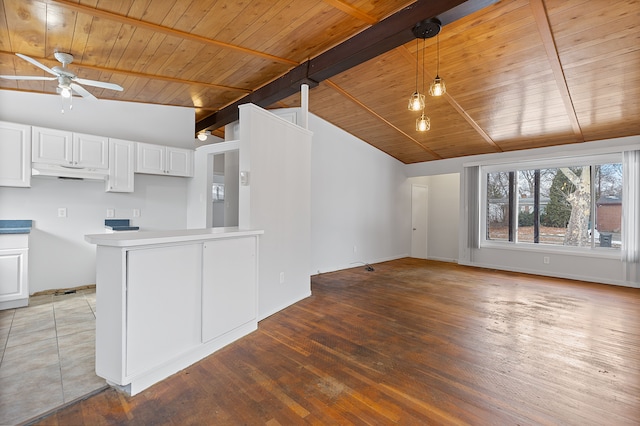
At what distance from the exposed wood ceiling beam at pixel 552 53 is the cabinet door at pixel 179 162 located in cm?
511

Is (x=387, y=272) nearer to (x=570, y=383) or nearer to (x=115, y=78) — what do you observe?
(x=570, y=383)

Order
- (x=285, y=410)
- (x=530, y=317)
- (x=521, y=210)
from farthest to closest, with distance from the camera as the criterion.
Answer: (x=521, y=210)
(x=530, y=317)
(x=285, y=410)

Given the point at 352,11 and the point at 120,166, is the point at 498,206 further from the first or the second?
the point at 120,166

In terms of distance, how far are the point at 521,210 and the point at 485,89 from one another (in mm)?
3388

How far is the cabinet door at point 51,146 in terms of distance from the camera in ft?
12.2

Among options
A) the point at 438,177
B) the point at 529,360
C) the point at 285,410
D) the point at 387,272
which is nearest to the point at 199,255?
the point at 285,410

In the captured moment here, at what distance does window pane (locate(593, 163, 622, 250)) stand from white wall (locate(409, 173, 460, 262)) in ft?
8.90

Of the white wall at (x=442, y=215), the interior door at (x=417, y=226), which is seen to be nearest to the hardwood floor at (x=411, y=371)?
the white wall at (x=442, y=215)

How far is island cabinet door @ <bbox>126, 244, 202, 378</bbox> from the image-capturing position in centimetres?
194

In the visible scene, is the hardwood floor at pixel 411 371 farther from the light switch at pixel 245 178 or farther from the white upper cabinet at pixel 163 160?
the white upper cabinet at pixel 163 160

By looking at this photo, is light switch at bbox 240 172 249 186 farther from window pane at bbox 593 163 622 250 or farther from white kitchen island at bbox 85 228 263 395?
window pane at bbox 593 163 622 250

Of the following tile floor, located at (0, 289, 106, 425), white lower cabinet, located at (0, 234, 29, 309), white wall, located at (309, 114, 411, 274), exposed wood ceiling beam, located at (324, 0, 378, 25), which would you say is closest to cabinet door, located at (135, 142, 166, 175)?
white lower cabinet, located at (0, 234, 29, 309)

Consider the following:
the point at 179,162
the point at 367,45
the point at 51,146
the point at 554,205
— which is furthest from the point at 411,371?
the point at 554,205

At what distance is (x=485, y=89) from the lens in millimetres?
4277
